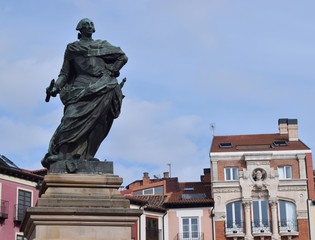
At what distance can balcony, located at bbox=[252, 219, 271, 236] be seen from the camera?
57500 mm

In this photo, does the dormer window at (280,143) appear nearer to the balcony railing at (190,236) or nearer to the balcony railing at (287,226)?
the balcony railing at (287,226)

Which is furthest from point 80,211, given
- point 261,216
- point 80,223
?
point 261,216

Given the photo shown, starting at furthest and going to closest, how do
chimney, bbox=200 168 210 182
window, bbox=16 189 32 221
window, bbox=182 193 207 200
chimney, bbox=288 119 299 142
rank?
chimney, bbox=200 168 210 182
chimney, bbox=288 119 299 142
window, bbox=182 193 207 200
window, bbox=16 189 32 221

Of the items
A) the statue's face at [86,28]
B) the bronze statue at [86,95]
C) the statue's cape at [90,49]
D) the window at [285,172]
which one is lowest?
→ the bronze statue at [86,95]

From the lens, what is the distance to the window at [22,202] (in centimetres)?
4784

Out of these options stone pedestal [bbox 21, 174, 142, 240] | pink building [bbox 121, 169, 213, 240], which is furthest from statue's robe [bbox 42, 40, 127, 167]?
pink building [bbox 121, 169, 213, 240]

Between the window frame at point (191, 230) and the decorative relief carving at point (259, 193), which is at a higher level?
the decorative relief carving at point (259, 193)

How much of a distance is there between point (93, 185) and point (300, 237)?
50.6 metres

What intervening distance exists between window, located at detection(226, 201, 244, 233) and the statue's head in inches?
1916

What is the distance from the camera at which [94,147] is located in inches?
424

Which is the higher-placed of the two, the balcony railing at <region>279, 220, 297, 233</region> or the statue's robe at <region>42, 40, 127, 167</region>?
the balcony railing at <region>279, 220, 297, 233</region>

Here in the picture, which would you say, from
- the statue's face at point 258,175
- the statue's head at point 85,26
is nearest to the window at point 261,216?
the statue's face at point 258,175

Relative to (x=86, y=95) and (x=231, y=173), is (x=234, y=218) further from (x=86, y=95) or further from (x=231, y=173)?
(x=86, y=95)

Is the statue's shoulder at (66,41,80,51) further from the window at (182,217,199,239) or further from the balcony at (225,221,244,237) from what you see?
the window at (182,217,199,239)
